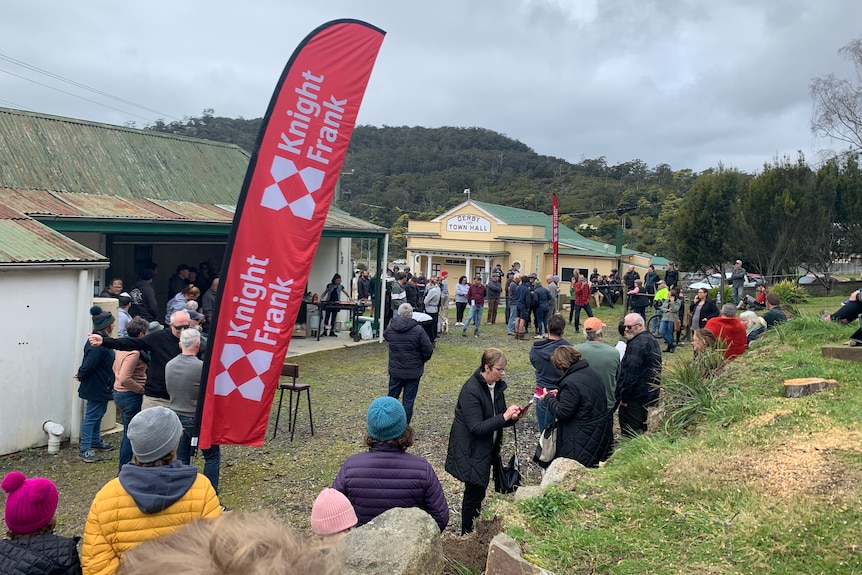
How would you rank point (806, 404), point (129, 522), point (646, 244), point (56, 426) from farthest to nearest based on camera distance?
point (646, 244) < point (56, 426) < point (806, 404) < point (129, 522)

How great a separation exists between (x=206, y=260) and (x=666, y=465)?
14589 millimetres

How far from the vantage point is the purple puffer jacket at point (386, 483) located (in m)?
3.41

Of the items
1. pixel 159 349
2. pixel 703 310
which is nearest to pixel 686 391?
pixel 159 349

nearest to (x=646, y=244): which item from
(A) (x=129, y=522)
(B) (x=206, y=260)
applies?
(B) (x=206, y=260)

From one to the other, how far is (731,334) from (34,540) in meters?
7.62

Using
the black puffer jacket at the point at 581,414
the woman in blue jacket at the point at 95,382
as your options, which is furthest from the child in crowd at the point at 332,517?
the woman in blue jacket at the point at 95,382

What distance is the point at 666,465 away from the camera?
4.42 m

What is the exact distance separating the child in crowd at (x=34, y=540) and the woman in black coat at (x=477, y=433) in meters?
2.60

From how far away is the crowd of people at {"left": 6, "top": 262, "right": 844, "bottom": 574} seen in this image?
2656 millimetres

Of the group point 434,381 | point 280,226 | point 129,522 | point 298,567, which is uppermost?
point 280,226

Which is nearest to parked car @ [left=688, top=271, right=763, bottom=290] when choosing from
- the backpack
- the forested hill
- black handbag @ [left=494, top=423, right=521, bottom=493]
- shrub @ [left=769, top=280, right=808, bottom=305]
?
shrub @ [left=769, top=280, right=808, bottom=305]

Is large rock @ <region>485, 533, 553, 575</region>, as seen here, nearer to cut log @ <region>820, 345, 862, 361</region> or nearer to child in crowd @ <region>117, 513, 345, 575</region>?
child in crowd @ <region>117, 513, 345, 575</region>

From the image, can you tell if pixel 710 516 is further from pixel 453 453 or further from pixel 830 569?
pixel 453 453

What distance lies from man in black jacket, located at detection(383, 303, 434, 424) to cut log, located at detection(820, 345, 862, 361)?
457cm
